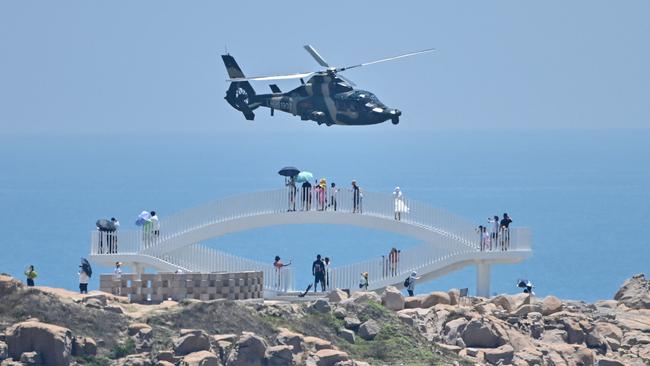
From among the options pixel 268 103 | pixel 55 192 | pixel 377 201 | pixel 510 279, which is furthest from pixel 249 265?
pixel 55 192

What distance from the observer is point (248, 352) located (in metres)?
67.7

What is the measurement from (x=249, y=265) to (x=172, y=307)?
1026 centimetres

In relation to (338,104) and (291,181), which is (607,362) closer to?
(291,181)

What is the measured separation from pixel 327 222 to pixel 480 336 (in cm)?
1005

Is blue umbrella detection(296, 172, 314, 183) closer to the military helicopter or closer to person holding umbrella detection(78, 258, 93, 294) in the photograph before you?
the military helicopter

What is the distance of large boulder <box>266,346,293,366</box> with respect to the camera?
67688mm

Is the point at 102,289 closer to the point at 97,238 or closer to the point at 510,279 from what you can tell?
the point at 97,238

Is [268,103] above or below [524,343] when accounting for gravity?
above

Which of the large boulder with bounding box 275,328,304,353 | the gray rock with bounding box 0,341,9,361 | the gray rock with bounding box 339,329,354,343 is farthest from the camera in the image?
the gray rock with bounding box 339,329,354,343

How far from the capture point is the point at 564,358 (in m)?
74.5

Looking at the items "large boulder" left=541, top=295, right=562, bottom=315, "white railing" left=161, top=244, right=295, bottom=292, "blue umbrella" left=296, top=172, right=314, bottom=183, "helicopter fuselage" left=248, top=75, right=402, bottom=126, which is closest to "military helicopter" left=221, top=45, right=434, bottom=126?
"helicopter fuselage" left=248, top=75, right=402, bottom=126

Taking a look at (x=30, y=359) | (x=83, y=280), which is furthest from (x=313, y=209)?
(x=30, y=359)

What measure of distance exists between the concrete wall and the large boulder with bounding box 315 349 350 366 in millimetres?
6480

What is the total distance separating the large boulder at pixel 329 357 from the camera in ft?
225
